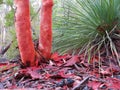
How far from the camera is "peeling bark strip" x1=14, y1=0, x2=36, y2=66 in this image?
2438 mm

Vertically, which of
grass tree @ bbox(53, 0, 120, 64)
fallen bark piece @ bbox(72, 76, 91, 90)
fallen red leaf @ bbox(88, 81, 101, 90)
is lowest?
fallen red leaf @ bbox(88, 81, 101, 90)

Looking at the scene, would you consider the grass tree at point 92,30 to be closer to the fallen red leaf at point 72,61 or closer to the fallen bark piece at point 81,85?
the fallen red leaf at point 72,61

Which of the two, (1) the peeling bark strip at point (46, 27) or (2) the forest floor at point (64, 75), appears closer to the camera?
(2) the forest floor at point (64, 75)

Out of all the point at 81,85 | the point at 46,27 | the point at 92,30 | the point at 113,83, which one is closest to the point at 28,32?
the point at 46,27

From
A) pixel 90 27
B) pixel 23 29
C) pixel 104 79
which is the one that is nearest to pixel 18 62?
pixel 23 29

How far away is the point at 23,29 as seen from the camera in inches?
96.9

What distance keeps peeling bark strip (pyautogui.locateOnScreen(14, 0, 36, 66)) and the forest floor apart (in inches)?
6.2

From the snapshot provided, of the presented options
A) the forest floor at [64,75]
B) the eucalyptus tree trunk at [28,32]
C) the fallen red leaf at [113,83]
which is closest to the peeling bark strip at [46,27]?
the eucalyptus tree trunk at [28,32]

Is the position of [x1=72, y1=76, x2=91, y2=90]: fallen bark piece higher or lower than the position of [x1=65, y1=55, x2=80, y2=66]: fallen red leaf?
lower

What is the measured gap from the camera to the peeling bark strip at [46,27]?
8.68 feet

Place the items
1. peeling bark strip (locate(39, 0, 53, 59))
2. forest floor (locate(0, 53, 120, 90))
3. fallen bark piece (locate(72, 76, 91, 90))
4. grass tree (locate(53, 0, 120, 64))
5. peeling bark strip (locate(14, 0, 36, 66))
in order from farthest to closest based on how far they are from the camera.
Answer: grass tree (locate(53, 0, 120, 64))
peeling bark strip (locate(39, 0, 53, 59))
peeling bark strip (locate(14, 0, 36, 66))
forest floor (locate(0, 53, 120, 90))
fallen bark piece (locate(72, 76, 91, 90))

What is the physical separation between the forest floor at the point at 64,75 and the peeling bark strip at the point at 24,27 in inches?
6.2

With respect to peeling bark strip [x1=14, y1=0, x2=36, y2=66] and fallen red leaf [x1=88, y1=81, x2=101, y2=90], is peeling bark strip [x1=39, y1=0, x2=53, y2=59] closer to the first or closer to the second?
peeling bark strip [x1=14, y1=0, x2=36, y2=66]

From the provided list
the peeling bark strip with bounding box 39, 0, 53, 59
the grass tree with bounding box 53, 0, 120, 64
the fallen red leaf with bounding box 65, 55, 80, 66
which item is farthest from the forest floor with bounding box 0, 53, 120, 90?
the grass tree with bounding box 53, 0, 120, 64
